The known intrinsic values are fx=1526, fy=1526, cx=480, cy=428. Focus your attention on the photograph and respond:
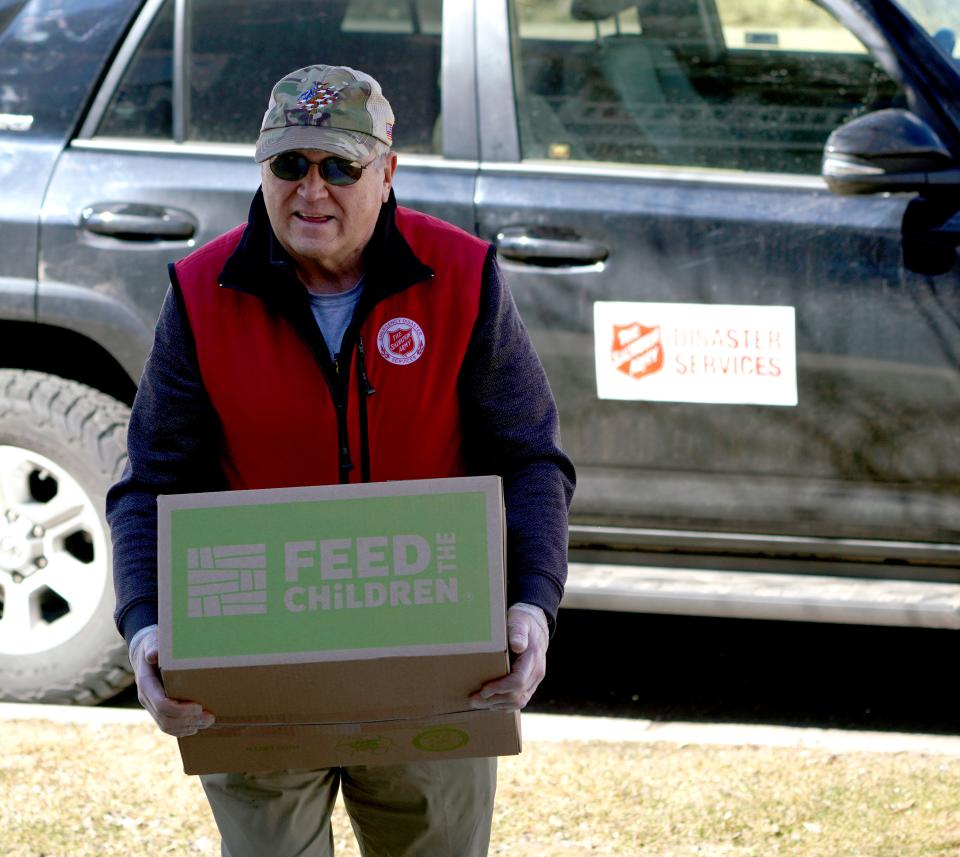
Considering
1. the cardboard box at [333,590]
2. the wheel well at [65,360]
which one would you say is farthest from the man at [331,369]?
the wheel well at [65,360]

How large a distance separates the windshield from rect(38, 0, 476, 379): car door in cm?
108

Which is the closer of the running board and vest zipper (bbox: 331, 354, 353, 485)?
vest zipper (bbox: 331, 354, 353, 485)

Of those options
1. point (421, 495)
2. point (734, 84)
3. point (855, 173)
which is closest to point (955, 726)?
point (855, 173)

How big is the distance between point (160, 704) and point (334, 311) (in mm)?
601

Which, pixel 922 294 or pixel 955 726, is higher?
pixel 922 294

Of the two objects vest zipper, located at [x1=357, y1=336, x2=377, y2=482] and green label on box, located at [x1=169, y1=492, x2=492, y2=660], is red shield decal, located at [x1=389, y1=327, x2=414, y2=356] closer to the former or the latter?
vest zipper, located at [x1=357, y1=336, x2=377, y2=482]

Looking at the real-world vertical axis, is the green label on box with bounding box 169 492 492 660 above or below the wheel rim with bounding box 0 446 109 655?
above

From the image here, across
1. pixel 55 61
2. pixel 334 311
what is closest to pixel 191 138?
pixel 55 61

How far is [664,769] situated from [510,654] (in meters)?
1.74

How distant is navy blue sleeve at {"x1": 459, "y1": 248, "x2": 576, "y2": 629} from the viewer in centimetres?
215

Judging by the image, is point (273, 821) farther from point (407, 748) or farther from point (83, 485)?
point (83, 485)

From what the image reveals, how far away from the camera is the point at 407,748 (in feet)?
6.75

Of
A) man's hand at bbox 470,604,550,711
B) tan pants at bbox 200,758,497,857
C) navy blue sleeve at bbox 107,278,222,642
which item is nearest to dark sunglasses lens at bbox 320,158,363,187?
navy blue sleeve at bbox 107,278,222,642

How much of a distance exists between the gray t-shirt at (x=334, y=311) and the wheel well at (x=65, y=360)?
185cm
